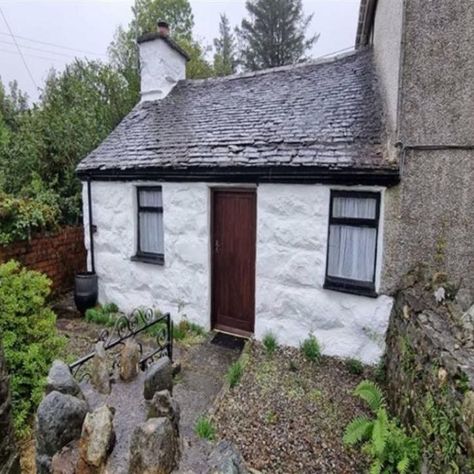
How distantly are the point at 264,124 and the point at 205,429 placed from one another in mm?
5045

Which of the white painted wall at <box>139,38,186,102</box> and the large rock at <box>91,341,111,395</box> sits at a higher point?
the white painted wall at <box>139,38,186,102</box>

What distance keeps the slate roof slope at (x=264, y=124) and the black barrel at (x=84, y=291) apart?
2.30m

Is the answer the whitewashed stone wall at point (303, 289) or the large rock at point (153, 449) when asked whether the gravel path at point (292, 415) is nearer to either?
the whitewashed stone wall at point (303, 289)

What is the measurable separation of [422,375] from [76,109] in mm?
10833

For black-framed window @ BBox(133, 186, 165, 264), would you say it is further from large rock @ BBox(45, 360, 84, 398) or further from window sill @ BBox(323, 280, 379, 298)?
large rock @ BBox(45, 360, 84, 398)

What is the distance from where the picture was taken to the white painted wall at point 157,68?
8.47 m

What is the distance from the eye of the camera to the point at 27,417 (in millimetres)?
3617

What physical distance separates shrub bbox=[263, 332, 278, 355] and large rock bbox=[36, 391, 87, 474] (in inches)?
139

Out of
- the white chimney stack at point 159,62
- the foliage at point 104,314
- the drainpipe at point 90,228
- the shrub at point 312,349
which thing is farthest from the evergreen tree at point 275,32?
the shrub at point 312,349

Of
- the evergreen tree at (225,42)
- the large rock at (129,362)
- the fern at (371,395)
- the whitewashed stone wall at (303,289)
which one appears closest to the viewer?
the large rock at (129,362)

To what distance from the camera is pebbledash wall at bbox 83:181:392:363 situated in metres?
4.95

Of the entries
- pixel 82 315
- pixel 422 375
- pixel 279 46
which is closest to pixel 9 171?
pixel 82 315

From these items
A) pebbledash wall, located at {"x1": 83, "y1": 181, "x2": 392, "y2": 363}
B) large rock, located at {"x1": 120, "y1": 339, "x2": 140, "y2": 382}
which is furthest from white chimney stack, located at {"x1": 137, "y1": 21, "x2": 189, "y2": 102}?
large rock, located at {"x1": 120, "y1": 339, "x2": 140, "y2": 382}

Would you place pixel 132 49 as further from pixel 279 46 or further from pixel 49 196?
pixel 279 46
